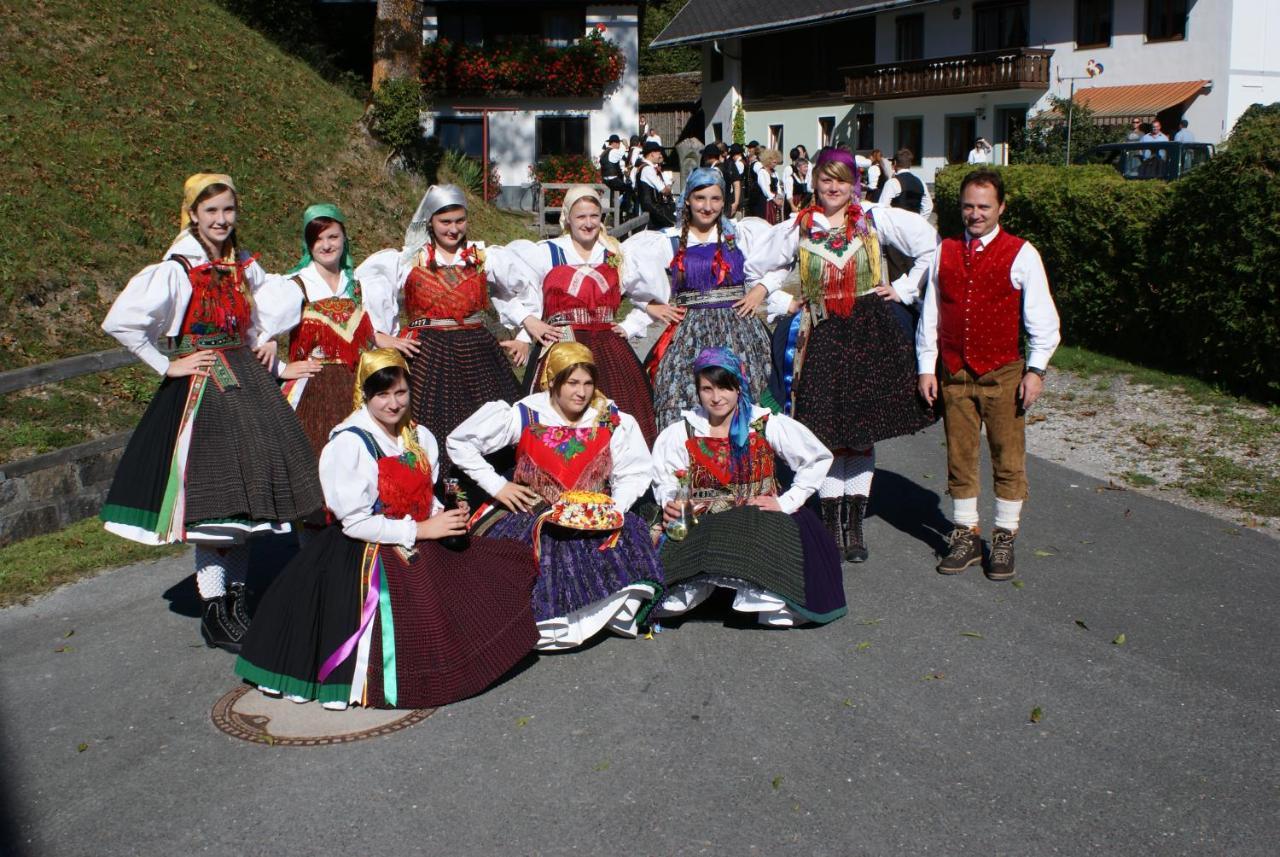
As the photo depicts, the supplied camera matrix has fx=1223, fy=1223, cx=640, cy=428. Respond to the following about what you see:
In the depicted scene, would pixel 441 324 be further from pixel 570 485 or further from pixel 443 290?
pixel 570 485

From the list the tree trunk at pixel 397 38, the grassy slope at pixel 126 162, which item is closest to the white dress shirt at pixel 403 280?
the grassy slope at pixel 126 162

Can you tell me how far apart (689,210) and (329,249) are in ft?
6.17

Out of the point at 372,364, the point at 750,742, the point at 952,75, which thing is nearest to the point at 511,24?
the point at 952,75

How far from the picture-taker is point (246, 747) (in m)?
4.54

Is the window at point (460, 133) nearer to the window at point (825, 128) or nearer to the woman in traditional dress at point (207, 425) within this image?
the window at point (825, 128)

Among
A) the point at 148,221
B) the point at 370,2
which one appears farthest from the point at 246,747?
A: the point at 370,2

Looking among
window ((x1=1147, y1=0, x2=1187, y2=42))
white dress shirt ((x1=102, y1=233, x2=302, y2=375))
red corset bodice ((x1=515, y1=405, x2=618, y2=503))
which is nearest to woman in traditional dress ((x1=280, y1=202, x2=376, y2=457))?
white dress shirt ((x1=102, y1=233, x2=302, y2=375))

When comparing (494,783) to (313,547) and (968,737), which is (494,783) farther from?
(968,737)

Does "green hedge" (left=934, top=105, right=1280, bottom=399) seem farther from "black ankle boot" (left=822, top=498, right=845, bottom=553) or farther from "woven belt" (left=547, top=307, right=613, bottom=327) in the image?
"woven belt" (left=547, top=307, right=613, bottom=327)

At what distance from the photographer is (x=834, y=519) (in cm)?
668

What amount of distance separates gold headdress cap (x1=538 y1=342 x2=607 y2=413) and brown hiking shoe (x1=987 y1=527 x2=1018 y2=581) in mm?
2174

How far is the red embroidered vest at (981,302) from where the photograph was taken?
19.8 ft

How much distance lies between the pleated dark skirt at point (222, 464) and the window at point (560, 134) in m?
28.4

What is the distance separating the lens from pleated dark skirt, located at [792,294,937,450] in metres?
6.43
